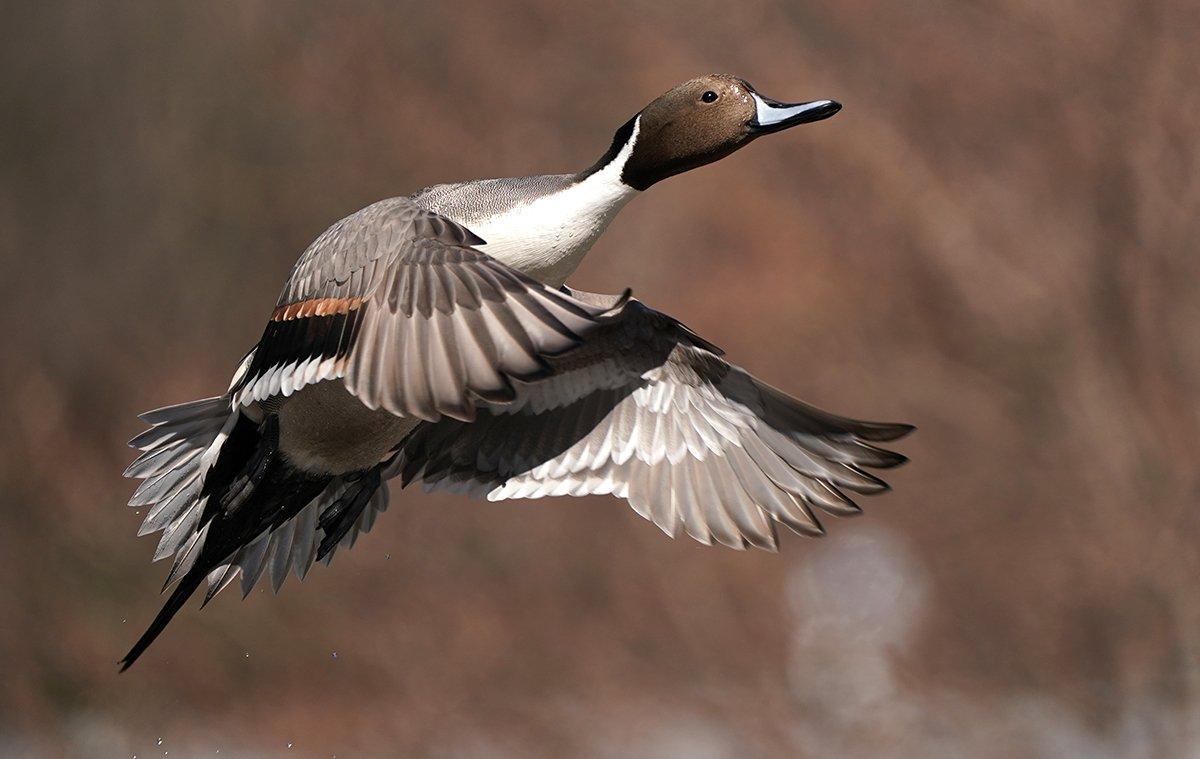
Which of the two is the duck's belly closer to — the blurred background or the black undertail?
the black undertail

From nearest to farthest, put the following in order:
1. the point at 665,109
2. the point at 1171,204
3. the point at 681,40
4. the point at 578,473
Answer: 1. the point at 665,109
2. the point at 578,473
3. the point at 1171,204
4. the point at 681,40

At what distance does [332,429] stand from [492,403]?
258 mm

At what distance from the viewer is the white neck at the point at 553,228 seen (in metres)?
1.72

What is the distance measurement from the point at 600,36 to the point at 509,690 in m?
1.98

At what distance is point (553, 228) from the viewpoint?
68.2 inches

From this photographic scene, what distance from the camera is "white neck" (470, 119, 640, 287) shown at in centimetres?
172

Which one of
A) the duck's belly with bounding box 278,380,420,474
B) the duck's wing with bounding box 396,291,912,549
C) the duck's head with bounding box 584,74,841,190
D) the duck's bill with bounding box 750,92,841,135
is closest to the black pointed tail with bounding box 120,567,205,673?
the duck's belly with bounding box 278,380,420,474

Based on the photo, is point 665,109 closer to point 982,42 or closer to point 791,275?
point 791,275

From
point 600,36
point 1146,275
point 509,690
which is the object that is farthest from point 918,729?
point 600,36

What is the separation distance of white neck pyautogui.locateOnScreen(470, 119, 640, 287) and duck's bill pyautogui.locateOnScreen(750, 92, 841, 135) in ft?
0.67

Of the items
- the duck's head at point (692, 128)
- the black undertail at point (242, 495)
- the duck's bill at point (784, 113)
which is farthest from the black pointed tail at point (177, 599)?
the duck's bill at point (784, 113)

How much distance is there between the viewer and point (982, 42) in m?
3.92

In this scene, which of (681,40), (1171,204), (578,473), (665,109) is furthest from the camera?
(681,40)

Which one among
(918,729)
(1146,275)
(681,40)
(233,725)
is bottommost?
(233,725)
